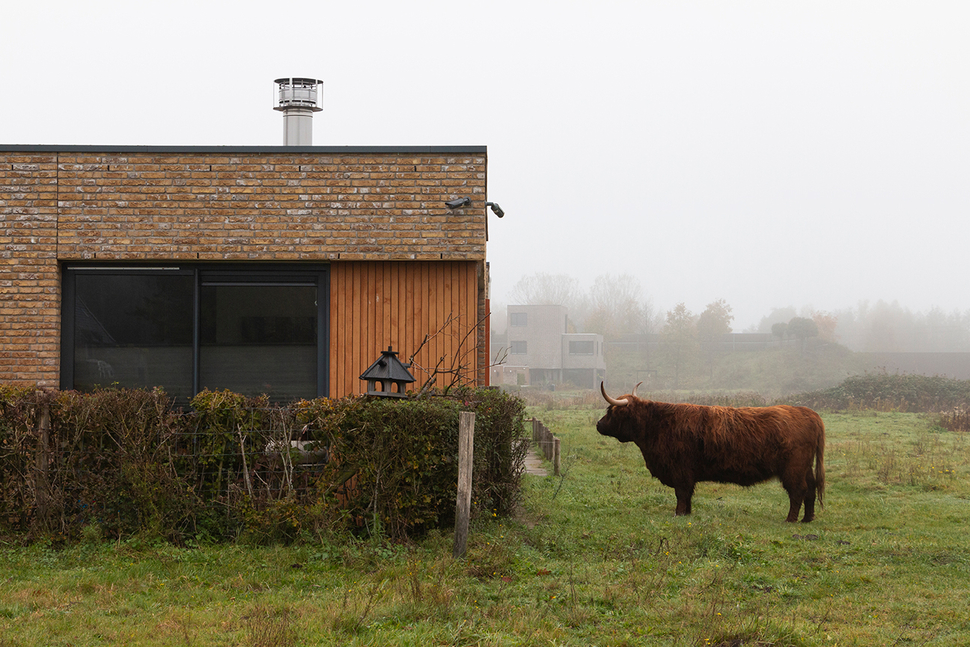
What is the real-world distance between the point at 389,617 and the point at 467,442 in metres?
1.91

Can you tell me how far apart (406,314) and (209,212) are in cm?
255

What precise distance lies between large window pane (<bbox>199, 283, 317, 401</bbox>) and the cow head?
3.80 metres

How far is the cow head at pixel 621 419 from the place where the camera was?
10.4 m

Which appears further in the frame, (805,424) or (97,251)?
(805,424)

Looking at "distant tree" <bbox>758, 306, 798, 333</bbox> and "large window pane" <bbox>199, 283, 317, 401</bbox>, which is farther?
"distant tree" <bbox>758, 306, 798, 333</bbox>

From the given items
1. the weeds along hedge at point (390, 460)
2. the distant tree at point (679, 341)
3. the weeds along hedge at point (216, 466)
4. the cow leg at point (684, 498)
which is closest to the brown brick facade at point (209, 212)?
the weeds along hedge at point (216, 466)

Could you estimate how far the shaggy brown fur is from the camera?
9.85 metres

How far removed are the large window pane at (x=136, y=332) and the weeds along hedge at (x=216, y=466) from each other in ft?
6.25

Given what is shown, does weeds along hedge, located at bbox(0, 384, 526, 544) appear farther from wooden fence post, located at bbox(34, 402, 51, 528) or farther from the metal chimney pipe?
the metal chimney pipe

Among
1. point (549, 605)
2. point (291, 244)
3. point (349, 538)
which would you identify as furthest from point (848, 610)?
point (291, 244)

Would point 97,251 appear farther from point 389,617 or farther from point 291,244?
point 389,617

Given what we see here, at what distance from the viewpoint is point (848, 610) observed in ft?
19.0

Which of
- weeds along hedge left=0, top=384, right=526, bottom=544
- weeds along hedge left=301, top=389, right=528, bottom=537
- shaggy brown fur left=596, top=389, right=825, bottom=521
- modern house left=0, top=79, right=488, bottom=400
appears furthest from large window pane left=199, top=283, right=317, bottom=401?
shaggy brown fur left=596, top=389, right=825, bottom=521

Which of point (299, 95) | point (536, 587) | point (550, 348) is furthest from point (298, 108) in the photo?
point (550, 348)
